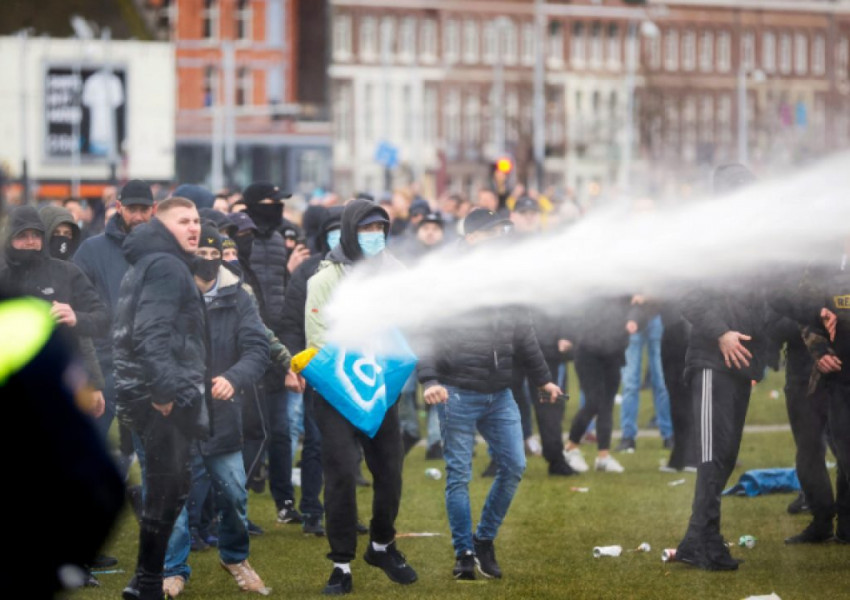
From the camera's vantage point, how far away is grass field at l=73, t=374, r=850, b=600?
938cm

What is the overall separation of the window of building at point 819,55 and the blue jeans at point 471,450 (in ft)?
266

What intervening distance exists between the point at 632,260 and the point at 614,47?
88839 mm

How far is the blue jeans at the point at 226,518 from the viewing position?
932 centimetres

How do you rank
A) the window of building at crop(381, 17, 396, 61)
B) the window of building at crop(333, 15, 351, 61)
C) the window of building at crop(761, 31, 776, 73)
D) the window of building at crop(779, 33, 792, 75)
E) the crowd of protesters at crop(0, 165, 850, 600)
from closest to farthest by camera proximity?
the crowd of protesters at crop(0, 165, 850, 600) < the window of building at crop(779, 33, 792, 75) < the window of building at crop(761, 31, 776, 73) < the window of building at crop(381, 17, 396, 61) < the window of building at crop(333, 15, 351, 61)

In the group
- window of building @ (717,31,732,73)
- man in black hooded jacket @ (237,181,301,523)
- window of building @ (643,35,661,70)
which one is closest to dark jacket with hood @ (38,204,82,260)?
man in black hooded jacket @ (237,181,301,523)

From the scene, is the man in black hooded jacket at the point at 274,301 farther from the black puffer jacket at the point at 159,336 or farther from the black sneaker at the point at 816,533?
the black sneaker at the point at 816,533

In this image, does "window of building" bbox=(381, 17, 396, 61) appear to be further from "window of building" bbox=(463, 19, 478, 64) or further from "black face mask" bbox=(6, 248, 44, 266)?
"black face mask" bbox=(6, 248, 44, 266)

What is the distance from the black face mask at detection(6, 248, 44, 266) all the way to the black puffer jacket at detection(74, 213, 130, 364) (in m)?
0.74

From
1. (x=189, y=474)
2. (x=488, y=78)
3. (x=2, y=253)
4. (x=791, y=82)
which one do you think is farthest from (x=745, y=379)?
(x=488, y=78)

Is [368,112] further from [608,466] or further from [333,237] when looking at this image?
[333,237]

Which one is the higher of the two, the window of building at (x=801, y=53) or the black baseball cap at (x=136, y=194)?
the window of building at (x=801, y=53)

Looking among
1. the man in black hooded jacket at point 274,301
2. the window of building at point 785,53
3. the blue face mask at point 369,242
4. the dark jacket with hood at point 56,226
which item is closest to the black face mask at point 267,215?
the man in black hooded jacket at point 274,301

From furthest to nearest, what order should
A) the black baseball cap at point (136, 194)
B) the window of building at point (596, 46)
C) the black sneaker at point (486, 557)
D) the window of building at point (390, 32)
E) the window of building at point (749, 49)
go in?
1. the window of building at point (596, 46)
2. the window of building at point (390, 32)
3. the window of building at point (749, 49)
4. the black baseball cap at point (136, 194)
5. the black sneaker at point (486, 557)

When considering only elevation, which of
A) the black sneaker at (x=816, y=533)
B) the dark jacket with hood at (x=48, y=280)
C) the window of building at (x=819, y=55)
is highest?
the window of building at (x=819, y=55)
